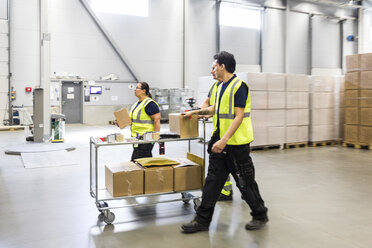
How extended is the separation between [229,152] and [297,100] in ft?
22.2

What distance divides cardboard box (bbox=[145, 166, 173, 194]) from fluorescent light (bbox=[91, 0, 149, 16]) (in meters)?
14.6

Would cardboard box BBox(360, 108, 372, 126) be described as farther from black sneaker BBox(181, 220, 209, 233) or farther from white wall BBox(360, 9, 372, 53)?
white wall BBox(360, 9, 372, 53)

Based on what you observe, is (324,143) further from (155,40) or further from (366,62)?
(155,40)

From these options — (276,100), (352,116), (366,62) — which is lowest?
(352,116)

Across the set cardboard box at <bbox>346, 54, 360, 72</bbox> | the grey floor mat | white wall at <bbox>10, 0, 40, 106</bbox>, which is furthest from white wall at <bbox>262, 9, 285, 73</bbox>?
the grey floor mat

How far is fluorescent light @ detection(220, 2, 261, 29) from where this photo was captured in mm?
19578

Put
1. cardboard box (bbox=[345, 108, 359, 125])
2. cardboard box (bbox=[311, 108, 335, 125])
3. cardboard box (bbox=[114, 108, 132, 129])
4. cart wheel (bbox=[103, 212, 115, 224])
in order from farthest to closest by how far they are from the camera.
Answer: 1. cardboard box (bbox=[311, 108, 335, 125])
2. cardboard box (bbox=[345, 108, 359, 125])
3. cardboard box (bbox=[114, 108, 132, 129])
4. cart wheel (bbox=[103, 212, 115, 224])

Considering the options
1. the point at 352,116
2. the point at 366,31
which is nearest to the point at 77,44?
the point at 352,116

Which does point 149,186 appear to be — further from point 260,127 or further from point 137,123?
point 260,127

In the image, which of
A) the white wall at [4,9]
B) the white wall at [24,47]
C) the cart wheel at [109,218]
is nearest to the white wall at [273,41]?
the white wall at [24,47]

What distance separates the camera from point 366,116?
953 centimetres

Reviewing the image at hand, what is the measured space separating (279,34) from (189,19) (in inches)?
225

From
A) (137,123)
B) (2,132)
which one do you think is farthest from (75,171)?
(2,132)

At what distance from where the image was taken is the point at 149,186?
404cm
